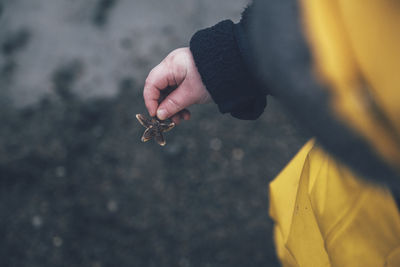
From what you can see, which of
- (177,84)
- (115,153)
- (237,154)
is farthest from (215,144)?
(177,84)

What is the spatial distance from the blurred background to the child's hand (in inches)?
29.3

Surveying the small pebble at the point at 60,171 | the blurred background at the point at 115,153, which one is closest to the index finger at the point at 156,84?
the blurred background at the point at 115,153

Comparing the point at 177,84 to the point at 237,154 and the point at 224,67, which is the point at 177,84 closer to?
the point at 224,67

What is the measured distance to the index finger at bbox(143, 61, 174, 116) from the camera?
1027 millimetres

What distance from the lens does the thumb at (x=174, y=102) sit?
39.8 inches

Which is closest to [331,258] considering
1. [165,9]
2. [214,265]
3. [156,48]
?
[214,265]

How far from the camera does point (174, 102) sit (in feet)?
3.34

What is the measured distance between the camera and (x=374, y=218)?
601mm

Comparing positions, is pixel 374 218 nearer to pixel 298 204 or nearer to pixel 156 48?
pixel 298 204

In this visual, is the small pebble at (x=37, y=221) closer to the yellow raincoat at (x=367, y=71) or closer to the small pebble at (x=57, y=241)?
the small pebble at (x=57, y=241)

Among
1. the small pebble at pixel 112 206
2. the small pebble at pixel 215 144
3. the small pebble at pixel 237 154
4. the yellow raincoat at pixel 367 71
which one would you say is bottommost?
the small pebble at pixel 237 154

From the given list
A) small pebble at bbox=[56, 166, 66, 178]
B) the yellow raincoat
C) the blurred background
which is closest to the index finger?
the yellow raincoat

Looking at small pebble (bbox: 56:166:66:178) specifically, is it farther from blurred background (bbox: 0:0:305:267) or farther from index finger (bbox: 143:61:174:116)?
index finger (bbox: 143:61:174:116)

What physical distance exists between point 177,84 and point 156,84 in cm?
7
